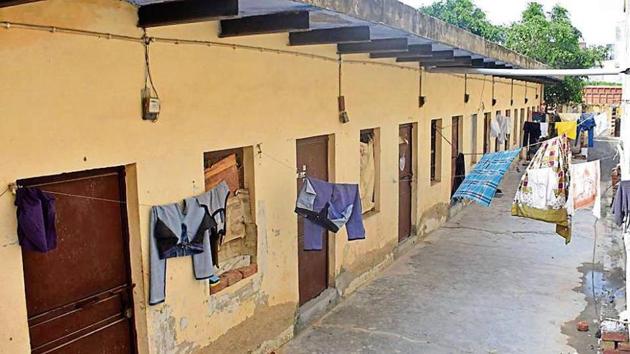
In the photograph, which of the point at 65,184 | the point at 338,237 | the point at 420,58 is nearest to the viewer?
the point at 65,184

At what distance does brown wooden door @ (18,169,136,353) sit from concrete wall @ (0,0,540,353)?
5.9 inches

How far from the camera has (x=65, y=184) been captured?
4.44 meters

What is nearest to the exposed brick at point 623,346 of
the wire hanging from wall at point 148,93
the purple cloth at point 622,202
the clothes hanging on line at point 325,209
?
the purple cloth at point 622,202

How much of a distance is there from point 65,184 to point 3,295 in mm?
947

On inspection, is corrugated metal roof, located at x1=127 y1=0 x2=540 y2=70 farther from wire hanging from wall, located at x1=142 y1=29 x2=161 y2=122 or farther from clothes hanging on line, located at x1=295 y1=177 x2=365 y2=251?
clothes hanging on line, located at x1=295 y1=177 x2=365 y2=251

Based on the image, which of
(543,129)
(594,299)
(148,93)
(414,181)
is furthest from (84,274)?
(543,129)

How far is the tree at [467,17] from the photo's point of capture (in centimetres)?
2759

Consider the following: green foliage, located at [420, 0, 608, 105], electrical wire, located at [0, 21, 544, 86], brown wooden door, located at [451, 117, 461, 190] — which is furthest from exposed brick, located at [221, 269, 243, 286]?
green foliage, located at [420, 0, 608, 105]

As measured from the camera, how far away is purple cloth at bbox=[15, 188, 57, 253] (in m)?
3.89

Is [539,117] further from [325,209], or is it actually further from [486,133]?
[325,209]

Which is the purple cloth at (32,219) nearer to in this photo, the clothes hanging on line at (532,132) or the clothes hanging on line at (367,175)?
the clothes hanging on line at (367,175)

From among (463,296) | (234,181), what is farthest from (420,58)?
(234,181)

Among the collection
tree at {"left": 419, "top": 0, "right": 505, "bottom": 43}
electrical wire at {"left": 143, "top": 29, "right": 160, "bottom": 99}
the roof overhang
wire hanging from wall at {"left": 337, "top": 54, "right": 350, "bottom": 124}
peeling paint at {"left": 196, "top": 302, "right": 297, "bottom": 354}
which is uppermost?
tree at {"left": 419, "top": 0, "right": 505, "bottom": 43}

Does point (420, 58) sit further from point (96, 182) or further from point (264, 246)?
point (96, 182)
